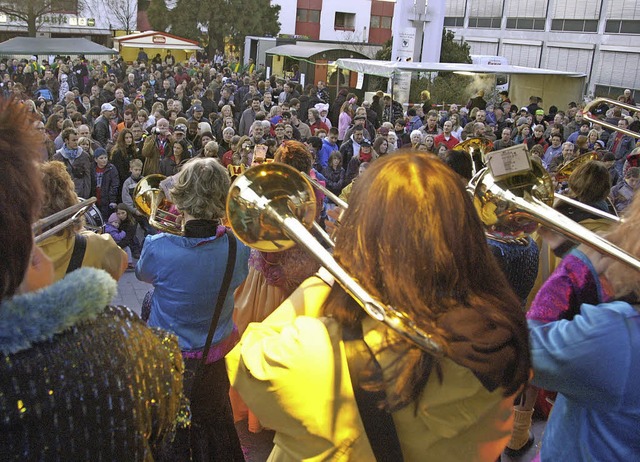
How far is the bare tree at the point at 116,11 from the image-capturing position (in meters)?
39.6

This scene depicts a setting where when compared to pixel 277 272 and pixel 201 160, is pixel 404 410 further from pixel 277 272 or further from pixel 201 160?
pixel 277 272

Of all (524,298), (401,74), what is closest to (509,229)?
(524,298)

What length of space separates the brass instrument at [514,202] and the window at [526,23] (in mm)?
31600

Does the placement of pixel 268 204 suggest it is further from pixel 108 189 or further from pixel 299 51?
pixel 299 51

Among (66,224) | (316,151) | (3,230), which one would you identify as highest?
(3,230)

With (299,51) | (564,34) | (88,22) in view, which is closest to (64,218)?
(299,51)

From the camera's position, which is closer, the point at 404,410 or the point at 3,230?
the point at 3,230

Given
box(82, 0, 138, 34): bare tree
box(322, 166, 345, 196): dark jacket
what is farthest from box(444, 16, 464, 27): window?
box(322, 166, 345, 196): dark jacket

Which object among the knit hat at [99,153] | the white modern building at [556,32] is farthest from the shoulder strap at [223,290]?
the white modern building at [556,32]

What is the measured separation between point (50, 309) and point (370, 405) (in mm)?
644

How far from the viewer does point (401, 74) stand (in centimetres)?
1762

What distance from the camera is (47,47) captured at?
1759 cm

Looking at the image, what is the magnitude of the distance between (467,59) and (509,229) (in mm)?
22310

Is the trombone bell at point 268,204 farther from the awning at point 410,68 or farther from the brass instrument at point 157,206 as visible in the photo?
the awning at point 410,68
